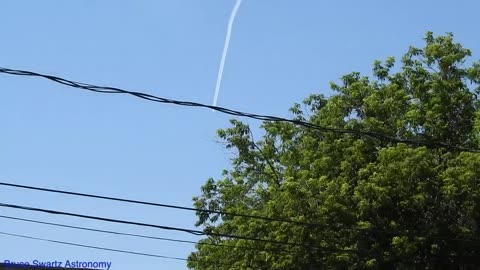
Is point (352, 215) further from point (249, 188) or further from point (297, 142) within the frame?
point (249, 188)

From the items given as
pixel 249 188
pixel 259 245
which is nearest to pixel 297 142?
pixel 249 188

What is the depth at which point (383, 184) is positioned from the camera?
2005cm

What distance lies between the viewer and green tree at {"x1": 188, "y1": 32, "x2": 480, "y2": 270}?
64.7ft

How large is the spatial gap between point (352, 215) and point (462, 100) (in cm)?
511

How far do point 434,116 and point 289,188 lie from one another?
4.74 m

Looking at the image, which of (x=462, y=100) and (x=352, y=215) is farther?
(x=462, y=100)

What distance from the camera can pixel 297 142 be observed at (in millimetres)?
25000

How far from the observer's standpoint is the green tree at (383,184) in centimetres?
1972

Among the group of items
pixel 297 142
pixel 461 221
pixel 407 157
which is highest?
pixel 297 142

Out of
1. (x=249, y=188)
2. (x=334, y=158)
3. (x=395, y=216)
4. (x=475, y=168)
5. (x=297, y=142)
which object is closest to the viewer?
(x=475, y=168)

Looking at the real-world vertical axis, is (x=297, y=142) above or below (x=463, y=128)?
above

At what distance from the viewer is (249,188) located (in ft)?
87.7

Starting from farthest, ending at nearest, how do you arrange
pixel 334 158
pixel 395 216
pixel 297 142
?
pixel 297 142
pixel 334 158
pixel 395 216

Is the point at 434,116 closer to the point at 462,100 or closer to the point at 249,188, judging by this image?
the point at 462,100
